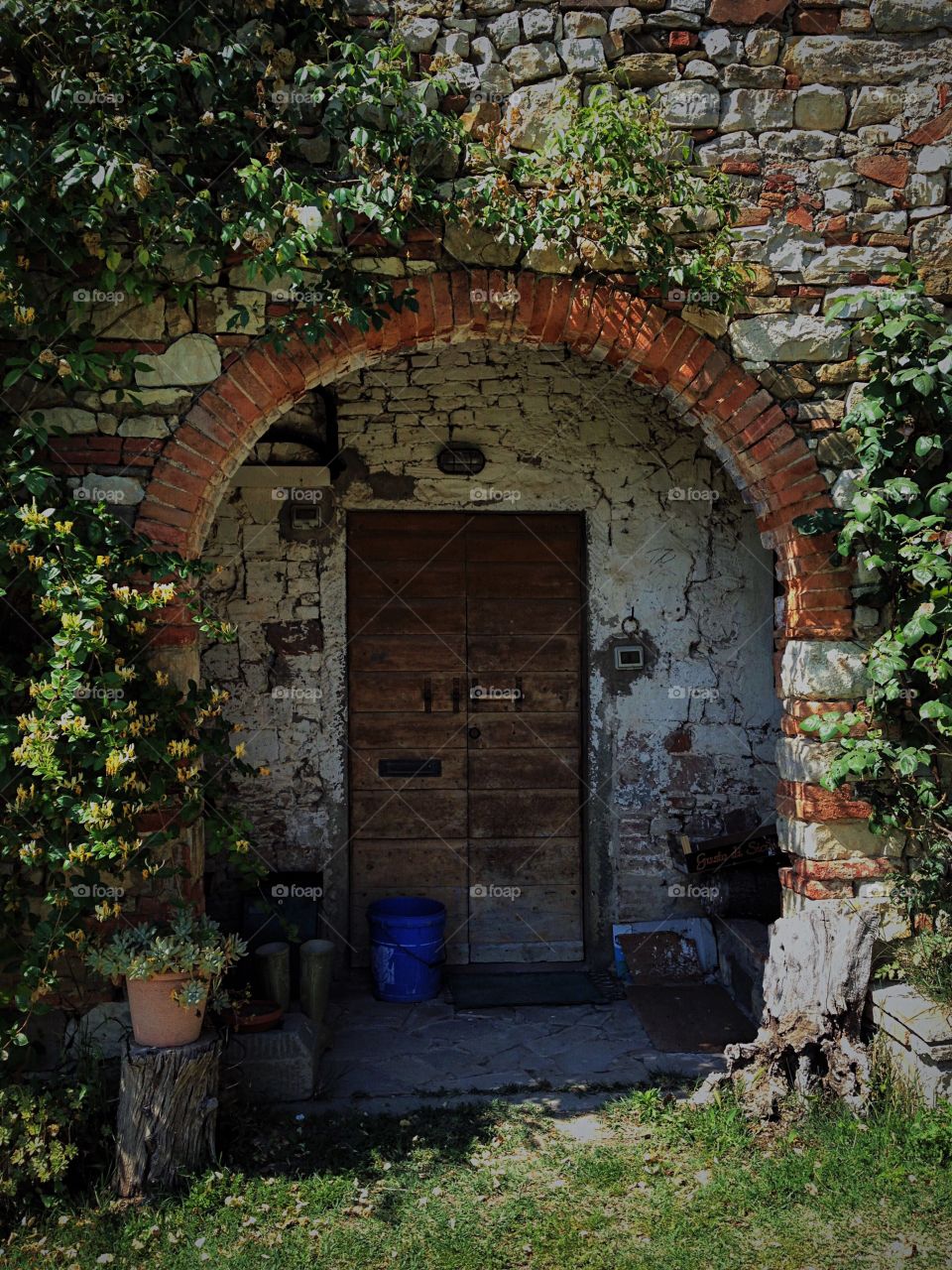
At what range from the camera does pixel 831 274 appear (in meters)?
4.39

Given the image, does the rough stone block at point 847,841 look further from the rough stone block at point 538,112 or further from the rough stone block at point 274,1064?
the rough stone block at point 538,112

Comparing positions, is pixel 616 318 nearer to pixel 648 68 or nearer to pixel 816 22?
pixel 648 68

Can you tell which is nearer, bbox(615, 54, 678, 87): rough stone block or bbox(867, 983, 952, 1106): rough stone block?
bbox(867, 983, 952, 1106): rough stone block

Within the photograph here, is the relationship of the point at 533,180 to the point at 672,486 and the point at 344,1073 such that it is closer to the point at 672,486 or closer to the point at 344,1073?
the point at 672,486

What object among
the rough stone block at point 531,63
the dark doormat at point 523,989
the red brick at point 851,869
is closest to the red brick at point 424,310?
the rough stone block at point 531,63

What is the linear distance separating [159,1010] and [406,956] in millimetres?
1888

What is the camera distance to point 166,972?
3.66m

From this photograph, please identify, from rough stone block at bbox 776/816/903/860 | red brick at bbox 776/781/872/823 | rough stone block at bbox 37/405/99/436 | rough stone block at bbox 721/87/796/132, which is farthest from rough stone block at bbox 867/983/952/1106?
rough stone block at bbox 37/405/99/436

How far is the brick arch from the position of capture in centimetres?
405

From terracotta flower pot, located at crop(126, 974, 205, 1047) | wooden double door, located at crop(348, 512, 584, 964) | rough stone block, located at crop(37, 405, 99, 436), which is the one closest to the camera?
terracotta flower pot, located at crop(126, 974, 205, 1047)

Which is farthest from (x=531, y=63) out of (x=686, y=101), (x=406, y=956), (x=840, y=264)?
(x=406, y=956)

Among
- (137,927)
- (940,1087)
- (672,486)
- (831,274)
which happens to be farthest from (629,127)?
(940,1087)

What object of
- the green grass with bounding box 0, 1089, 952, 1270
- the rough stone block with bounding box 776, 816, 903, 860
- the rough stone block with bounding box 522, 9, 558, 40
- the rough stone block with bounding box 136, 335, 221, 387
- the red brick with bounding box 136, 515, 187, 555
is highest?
the rough stone block with bounding box 522, 9, 558, 40

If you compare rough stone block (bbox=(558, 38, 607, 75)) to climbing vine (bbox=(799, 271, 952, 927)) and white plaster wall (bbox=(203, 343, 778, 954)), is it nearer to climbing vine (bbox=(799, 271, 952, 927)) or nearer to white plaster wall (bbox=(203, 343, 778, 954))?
climbing vine (bbox=(799, 271, 952, 927))
